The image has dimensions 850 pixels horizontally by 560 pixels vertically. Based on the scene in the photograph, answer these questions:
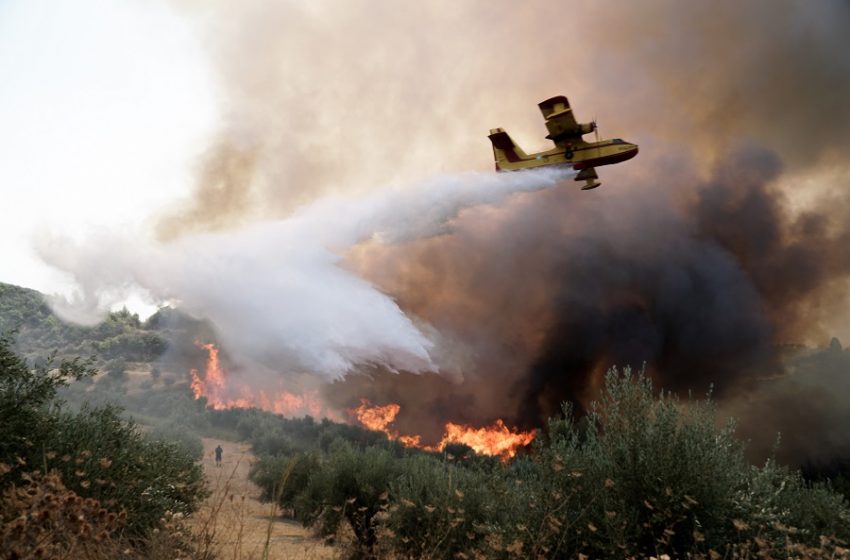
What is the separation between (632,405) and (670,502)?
1.98 metres

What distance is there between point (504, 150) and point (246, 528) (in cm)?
2504

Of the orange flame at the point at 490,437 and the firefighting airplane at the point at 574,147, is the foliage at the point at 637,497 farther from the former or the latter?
the orange flame at the point at 490,437

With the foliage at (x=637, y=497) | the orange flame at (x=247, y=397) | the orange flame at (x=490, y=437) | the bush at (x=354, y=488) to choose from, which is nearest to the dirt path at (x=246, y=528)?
the bush at (x=354, y=488)

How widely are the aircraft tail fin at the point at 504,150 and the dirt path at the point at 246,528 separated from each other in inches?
876

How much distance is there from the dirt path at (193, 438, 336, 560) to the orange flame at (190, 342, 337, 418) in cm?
3535

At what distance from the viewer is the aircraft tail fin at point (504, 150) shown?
98.0 ft

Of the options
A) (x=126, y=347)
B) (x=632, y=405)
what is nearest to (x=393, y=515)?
(x=632, y=405)

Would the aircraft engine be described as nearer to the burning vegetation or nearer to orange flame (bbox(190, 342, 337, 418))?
the burning vegetation

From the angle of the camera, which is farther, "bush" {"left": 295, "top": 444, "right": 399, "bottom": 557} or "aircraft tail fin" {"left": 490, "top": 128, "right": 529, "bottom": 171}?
"aircraft tail fin" {"left": 490, "top": 128, "right": 529, "bottom": 171}

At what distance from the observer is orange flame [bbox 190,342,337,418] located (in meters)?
83.4

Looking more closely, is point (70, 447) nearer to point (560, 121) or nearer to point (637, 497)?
point (637, 497)

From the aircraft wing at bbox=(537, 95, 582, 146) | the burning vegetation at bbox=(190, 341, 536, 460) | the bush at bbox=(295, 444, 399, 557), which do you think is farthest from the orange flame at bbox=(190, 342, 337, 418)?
the aircraft wing at bbox=(537, 95, 582, 146)

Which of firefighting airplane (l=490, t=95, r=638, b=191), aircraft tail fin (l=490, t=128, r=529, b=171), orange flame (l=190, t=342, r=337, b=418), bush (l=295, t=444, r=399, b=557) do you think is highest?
aircraft tail fin (l=490, t=128, r=529, b=171)

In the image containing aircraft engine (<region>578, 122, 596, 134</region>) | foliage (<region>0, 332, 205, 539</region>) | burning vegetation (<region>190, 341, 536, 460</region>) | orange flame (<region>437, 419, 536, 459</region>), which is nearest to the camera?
foliage (<region>0, 332, 205, 539</region>)
